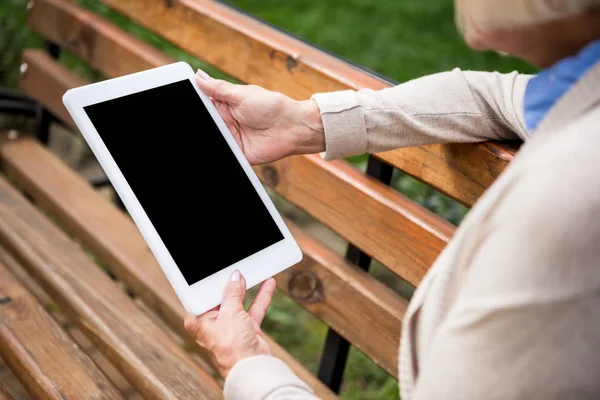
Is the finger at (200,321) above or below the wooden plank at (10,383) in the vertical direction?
above

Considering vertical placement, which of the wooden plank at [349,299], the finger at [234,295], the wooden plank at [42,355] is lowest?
the wooden plank at [42,355]

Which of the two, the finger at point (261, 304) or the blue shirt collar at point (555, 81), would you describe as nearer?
the blue shirt collar at point (555, 81)

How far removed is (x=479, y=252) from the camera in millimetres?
1041

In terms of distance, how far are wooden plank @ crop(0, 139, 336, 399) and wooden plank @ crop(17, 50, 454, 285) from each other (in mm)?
422

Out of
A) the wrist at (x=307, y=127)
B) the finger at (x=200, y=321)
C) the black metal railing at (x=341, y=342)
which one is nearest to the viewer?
the finger at (x=200, y=321)

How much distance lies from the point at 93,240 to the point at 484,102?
5.08ft

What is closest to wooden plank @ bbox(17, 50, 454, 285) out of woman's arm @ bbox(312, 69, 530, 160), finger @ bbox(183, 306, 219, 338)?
woman's arm @ bbox(312, 69, 530, 160)

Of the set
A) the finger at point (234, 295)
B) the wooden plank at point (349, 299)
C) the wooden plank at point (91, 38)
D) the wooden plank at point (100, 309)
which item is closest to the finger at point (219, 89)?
the finger at point (234, 295)

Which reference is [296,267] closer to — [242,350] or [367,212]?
[367,212]

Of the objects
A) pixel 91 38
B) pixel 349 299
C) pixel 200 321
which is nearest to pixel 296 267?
pixel 349 299

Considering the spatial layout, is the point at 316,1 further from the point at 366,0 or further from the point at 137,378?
the point at 137,378

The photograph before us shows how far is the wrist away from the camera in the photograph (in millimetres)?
1840

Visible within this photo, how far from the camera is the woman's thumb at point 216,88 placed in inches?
72.7

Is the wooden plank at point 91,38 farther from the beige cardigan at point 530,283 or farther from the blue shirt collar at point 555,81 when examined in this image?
the beige cardigan at point 530,283
